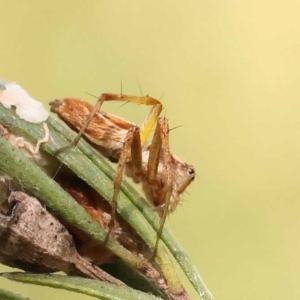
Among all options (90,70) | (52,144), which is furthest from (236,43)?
(52,144)

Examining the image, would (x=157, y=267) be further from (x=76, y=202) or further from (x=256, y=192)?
(x=256, y=192)

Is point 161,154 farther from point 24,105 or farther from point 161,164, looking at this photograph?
point 24,105

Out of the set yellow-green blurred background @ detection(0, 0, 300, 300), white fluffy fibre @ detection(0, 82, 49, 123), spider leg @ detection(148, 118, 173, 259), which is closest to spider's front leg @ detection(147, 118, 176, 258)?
spider leg @ detection(148, 118, 173, 259)

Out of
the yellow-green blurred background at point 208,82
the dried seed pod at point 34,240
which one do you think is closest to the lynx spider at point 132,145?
the dried seed pod at point 34,240

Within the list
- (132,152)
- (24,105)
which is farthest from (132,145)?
(24,105)

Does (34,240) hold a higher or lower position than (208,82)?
lower
